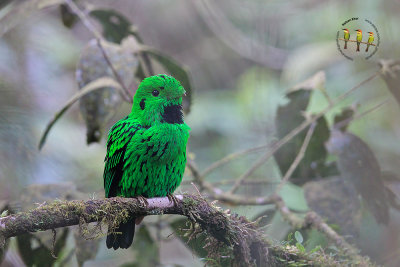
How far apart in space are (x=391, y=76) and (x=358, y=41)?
105 cm

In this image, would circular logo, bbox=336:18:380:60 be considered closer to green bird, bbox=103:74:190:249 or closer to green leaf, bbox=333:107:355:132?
green leaf, bbox=333:107:355:132

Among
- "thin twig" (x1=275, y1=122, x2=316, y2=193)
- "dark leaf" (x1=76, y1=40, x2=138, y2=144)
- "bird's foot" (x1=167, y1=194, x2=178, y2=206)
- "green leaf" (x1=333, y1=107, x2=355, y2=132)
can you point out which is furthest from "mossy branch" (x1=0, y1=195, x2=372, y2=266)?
"green leaf" (x1=333, y1=107, x2=355, y2=132)

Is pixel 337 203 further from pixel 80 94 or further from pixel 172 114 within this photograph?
pixel 80 94

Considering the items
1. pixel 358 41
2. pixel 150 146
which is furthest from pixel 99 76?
pixel 358 41

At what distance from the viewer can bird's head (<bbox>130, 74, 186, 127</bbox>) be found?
3.19 metres

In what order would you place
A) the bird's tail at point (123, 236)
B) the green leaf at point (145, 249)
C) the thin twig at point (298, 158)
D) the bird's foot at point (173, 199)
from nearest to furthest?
the bird's foot at point (173, 199), the bird's tail at point (123, 236), the thin twig at point (298, 158), the green leaf at point (145, 249)

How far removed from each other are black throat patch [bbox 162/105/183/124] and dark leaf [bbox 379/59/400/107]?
143 centimetres

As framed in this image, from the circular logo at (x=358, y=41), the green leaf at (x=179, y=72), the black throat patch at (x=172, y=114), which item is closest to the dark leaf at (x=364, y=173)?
the circular logo at (x=358, y=41)

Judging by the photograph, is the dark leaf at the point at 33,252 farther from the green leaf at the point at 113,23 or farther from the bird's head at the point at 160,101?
the green leaf at the point at 113,23

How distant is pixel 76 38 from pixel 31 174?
447 cm

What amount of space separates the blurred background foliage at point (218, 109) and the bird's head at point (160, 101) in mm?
476

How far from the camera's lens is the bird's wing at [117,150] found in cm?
322

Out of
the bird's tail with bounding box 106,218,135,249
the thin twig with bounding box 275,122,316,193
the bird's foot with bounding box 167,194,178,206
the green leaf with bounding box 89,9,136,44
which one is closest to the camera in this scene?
the bird's foot with bounding box 167,194,178,206

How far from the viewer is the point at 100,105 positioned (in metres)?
3.63
